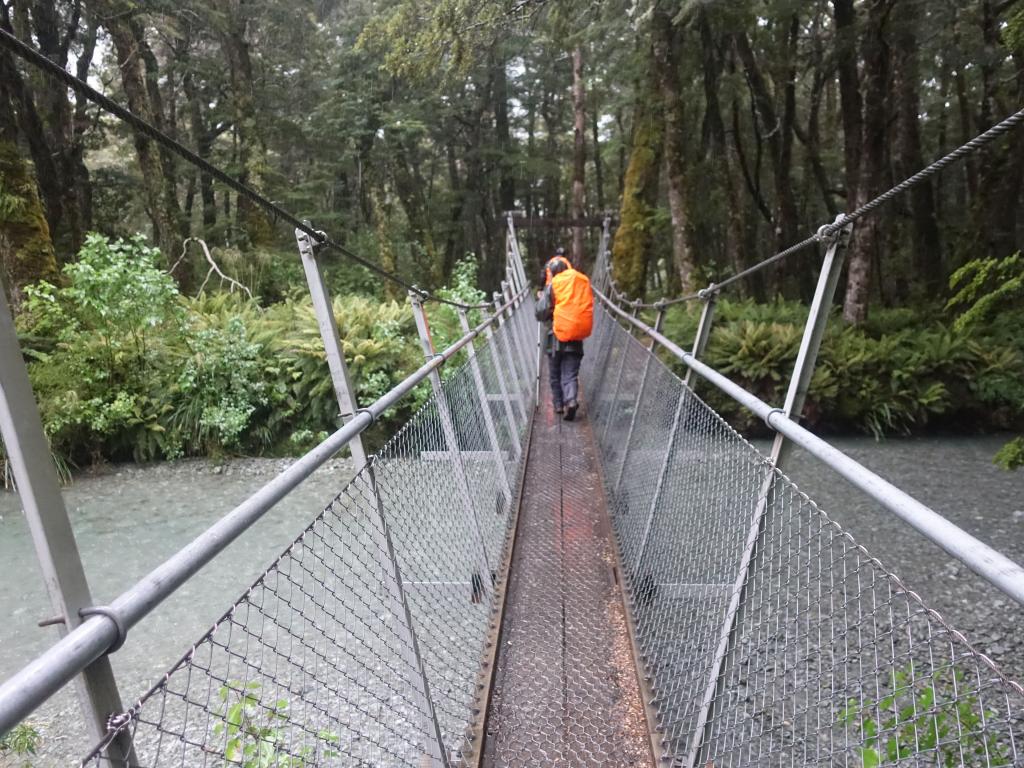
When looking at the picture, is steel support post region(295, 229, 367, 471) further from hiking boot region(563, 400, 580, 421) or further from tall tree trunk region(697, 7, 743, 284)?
tall tree trunk region(697, 7, 743, 284)

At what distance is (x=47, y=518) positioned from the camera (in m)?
0.74

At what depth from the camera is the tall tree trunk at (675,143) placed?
9156 millimetres

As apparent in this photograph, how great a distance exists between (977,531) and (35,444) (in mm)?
5741

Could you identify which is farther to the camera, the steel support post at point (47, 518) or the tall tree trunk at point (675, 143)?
the tall tree trunk at point (675, 143)

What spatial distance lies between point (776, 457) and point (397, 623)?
1069 millimetres

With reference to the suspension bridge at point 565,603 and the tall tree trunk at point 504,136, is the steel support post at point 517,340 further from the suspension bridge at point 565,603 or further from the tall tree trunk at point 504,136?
the tall tree trunk at point 504,136

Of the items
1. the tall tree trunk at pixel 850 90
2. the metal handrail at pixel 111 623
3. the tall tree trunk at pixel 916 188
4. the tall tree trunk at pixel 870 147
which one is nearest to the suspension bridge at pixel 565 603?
the metal handrail at pixel 111 623

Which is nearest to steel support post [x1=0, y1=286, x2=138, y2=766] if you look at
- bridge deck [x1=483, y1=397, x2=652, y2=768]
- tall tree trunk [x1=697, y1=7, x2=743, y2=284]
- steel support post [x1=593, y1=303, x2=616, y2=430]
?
bridge deck [x1=483, y1=397, x2=652, y2=768]

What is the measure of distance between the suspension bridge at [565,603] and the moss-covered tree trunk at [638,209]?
6.91m

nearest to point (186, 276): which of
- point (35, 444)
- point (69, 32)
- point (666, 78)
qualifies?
point (69, 32)

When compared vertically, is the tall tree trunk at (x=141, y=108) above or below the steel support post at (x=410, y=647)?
above

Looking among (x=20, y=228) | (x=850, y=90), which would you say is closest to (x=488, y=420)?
(x=20, y=228)

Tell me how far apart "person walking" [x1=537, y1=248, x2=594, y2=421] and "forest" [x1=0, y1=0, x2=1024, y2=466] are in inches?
82.0

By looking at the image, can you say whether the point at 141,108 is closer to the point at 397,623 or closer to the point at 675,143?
the point at 675,143
